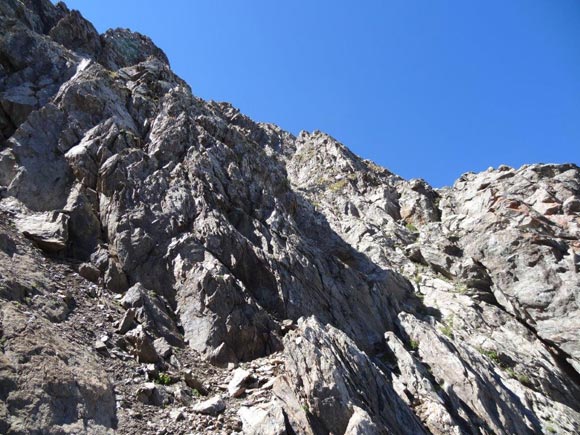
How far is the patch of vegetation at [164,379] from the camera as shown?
1387cm

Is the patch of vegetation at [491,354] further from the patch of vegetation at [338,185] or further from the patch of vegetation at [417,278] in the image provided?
the patch of vegetation at [338,185]

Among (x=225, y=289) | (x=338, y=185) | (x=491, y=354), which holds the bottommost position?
(x=491, y=354)

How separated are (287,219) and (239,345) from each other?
40.6 feet

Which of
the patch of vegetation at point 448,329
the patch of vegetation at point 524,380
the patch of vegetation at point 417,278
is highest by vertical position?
the patch of vegetation at point 417,278

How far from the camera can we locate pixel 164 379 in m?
14.0

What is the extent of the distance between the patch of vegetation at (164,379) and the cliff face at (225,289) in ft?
0.26

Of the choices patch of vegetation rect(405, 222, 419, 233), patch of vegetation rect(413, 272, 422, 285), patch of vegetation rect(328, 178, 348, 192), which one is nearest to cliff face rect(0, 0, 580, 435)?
patch of vegetation rect(413, 272, 422, 285)

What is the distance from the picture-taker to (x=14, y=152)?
22312mm

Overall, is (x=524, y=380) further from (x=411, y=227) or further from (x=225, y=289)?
(x=411, y=227)

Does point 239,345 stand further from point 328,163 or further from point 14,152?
point 328,163

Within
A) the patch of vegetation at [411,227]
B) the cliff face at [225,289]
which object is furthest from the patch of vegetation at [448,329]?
the patch of vegetation at [411,227]

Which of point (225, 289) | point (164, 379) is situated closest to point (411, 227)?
point (225, 289)

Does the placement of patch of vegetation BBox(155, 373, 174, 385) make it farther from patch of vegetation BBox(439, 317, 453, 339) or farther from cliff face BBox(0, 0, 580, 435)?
patch of vegetation BBox(439, 317, 453, 339)

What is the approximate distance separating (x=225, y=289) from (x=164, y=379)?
17.2ft
